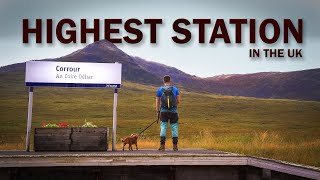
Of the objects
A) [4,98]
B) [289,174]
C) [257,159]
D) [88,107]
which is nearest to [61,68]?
[257,159]

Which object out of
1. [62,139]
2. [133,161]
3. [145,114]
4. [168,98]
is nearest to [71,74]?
[62,139]

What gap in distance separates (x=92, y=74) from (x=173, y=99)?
2.71m

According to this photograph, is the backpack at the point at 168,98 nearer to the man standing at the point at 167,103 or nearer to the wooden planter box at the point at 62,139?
the man standing at the point at 167,103

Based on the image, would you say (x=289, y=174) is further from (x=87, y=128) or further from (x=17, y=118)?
(x=17, y=118)

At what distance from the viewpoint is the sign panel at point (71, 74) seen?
1598cm

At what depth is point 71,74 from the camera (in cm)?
1606

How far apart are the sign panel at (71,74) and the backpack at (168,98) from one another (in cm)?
167

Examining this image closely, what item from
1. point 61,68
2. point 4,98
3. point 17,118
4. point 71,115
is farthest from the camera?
point 4,98

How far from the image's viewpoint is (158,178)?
12648 millimetres

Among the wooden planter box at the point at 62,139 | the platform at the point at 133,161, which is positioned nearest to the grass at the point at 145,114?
the wooden planter box at the point at 62,139

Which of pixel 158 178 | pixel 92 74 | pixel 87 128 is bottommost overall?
pixel 158 178

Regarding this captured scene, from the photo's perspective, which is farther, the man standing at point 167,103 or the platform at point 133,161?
the man standing at point 167,103

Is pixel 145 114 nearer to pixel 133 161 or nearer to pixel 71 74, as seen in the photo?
pixel 71 74

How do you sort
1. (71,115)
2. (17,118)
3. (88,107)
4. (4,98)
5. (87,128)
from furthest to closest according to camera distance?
(4,98) → (88,107) → (71,115) → (17,118) → (87,128)
